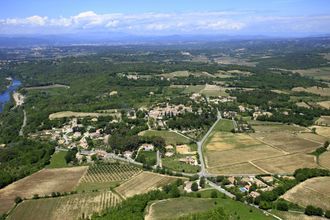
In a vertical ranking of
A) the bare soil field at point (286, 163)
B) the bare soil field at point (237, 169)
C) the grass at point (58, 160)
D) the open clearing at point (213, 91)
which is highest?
the open clearing at point (213, 91)

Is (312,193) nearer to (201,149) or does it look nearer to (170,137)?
(201,149)

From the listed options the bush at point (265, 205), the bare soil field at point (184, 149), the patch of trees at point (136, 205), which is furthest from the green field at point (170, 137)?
the bush at point (265, 205)

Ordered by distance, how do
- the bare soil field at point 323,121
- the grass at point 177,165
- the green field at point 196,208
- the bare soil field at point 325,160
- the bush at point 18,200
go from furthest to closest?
the bare soil field at point 323,121 → the bare soil field at point 325,160 → the grass at point 177,165 → the bush at point 18,200 → the green field at point 196,208

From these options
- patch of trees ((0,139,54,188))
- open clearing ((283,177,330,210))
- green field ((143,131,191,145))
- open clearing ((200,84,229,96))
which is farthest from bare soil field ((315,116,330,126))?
patch of trees ((0,139,54,188))

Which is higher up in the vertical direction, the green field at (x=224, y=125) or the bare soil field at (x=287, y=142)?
the bare soil field at (x=287, y=142)

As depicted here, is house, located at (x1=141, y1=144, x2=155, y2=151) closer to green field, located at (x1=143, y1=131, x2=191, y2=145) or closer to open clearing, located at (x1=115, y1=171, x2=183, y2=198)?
green field, located at (x1=143, y1=131, x2=191, y2=145)

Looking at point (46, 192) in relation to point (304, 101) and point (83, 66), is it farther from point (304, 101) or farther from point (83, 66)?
point (83, 66)

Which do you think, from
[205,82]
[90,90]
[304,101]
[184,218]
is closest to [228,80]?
[205,82]

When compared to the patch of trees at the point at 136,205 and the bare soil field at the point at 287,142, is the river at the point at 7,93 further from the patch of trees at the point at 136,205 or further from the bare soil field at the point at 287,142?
the patch of trees at the point at 136,205
